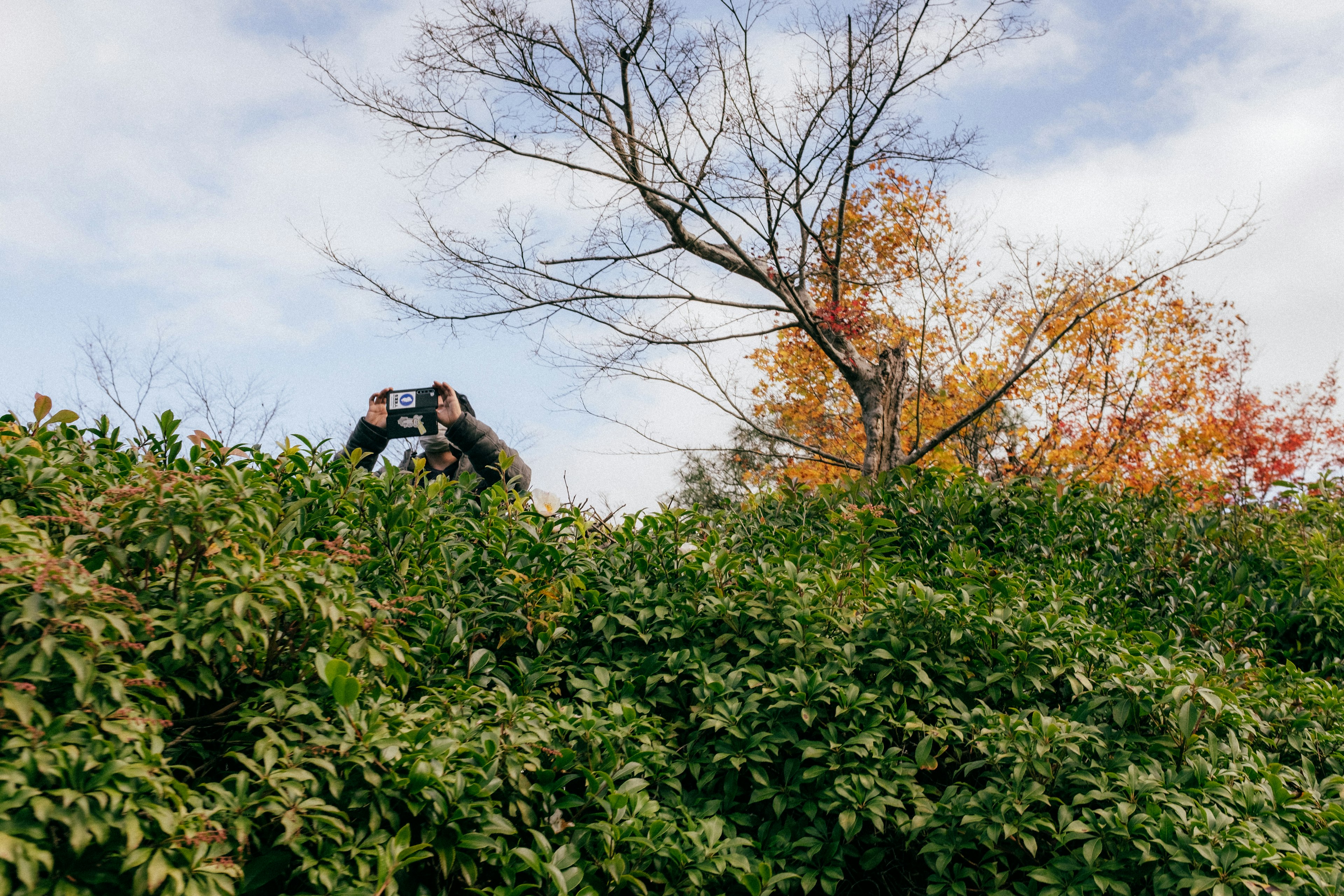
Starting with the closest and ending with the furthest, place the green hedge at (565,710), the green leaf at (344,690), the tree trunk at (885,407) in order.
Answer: the green hedge at (565,710), the green leaf at (344,690), the tree trunk at (885,407)

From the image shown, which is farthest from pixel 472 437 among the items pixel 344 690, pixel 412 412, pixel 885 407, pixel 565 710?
pixel 885 407

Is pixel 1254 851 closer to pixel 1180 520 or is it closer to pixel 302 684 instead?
pixel 302 684

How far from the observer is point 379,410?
4836mm

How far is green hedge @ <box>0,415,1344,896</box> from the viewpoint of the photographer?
1.93 m

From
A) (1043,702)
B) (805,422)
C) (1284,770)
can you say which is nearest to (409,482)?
(1043,702)

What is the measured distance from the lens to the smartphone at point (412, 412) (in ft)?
15.7

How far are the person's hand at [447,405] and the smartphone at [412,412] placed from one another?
20 mm

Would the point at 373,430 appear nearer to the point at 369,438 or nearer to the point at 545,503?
the point at 369,438

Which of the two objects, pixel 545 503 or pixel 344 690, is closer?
pixel 344 690

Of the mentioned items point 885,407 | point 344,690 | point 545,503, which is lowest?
point 344,690

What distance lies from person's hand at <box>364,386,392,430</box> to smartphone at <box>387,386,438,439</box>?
2 centimetres

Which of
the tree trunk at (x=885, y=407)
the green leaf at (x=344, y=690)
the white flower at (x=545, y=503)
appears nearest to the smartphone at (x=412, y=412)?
the white flower at (x=545, y=503)

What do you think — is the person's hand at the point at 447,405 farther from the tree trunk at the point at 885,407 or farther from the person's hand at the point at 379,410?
the tree trunk at the point at 885,407

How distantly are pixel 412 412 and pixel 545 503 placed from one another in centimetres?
139
